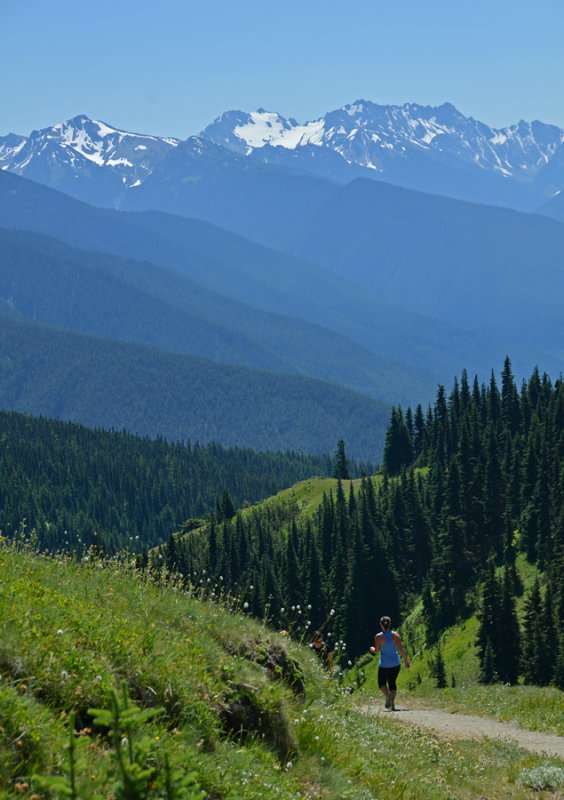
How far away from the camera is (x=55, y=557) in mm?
16547

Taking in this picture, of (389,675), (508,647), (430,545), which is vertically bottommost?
(508,647)

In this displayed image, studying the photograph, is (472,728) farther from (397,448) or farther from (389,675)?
(397,448)

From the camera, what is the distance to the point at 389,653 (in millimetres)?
22500

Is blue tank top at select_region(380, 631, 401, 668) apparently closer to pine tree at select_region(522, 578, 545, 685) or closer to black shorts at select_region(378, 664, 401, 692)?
black shorts at select_region(378, 664, 401, 692)

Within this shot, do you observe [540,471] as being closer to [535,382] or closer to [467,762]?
[535,382]

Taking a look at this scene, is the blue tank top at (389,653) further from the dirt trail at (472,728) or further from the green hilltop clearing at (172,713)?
the green hilltop clearing at (172,713)

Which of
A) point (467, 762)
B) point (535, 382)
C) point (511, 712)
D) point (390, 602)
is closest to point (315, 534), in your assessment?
point (390, 602)

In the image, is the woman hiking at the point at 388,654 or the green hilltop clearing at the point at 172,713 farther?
the woman hiking at the point at 388,654

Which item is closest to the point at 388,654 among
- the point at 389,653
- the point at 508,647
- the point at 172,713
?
the point at 389,653

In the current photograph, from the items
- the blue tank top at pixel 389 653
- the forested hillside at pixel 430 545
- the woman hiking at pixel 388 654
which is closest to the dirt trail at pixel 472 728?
the woman hiking at pixel 388 654

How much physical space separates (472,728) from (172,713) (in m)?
12.7

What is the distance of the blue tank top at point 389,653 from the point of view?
73.8ft

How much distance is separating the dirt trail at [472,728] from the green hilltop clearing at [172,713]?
2.09m

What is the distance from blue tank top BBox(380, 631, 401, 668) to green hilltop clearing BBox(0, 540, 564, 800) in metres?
4.41
